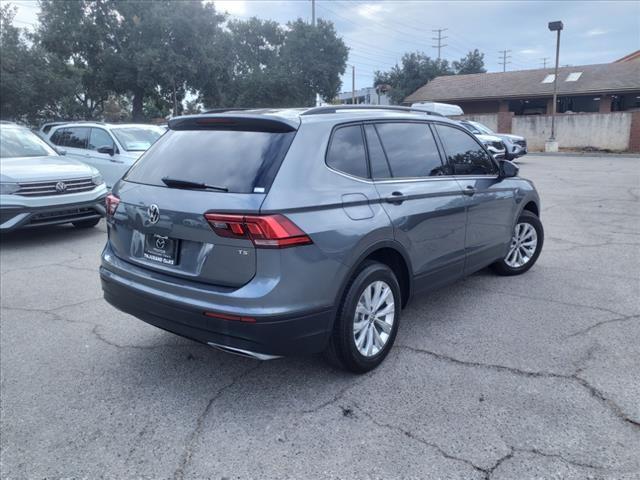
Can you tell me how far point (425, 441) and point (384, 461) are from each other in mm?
291

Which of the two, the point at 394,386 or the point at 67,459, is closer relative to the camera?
the point at 67,459

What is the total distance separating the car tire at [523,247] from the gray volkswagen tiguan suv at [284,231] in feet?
5.74

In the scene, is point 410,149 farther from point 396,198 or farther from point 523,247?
point 523,247

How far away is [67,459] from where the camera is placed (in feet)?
9.22

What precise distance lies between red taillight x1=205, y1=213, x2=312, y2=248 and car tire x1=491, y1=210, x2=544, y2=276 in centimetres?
346

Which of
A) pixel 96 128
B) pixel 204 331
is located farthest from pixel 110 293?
pixel 96 128

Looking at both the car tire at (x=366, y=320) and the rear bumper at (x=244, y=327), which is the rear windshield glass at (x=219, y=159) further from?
the car tire at (x=366, y=320)

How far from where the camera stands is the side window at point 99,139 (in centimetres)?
1063

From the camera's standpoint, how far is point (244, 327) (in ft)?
9.77

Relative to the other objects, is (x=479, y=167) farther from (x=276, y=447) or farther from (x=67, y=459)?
(x=67, y=459)

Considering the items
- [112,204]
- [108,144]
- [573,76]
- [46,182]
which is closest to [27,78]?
[108,144]

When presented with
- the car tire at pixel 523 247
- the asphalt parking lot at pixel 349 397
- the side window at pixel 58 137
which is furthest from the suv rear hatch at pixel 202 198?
the side window at pixel 58 137

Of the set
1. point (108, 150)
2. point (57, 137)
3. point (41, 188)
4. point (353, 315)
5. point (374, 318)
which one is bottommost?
point (374, 318)

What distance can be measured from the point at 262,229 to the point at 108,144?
8856mm
